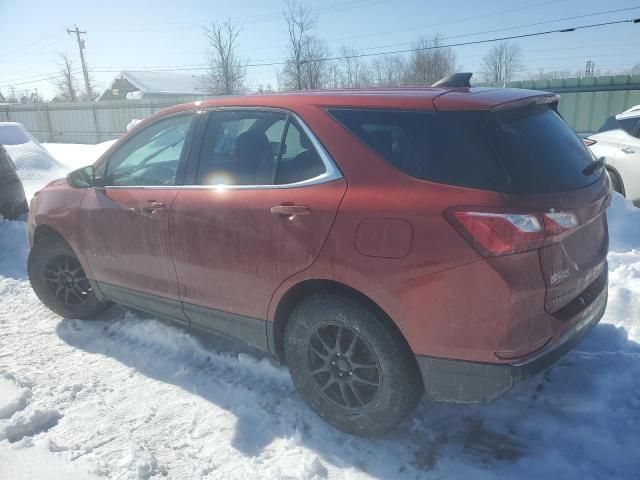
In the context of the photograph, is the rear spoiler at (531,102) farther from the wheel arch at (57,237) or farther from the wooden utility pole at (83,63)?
the wooden utility pole at (83,63)

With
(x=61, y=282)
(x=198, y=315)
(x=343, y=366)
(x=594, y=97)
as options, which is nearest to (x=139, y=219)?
(x=198, y=315)

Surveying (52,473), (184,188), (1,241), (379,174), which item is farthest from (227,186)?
(1,241)

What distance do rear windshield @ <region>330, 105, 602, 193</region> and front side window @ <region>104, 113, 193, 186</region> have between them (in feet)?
4.50

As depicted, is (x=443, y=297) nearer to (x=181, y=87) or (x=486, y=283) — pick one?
(x=486, y=283)

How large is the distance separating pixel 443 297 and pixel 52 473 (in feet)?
6.99

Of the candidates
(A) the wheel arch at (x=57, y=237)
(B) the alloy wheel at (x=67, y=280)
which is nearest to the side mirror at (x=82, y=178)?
(A) the wheel arch at (x=57, y=237)

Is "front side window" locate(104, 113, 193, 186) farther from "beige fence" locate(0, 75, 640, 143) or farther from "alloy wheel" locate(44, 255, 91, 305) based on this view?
"beige fence" locate(0, 75, 640, 143)

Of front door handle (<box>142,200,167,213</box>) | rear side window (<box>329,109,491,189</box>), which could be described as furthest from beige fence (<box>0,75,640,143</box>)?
front door handle (<box>142,200,167,213</box>)

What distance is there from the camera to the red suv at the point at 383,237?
7.00 ft

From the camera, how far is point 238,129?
3133mm

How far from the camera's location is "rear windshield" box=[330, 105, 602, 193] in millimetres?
2180

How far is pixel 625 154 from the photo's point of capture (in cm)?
663

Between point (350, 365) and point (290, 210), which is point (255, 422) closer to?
point (350, 365)

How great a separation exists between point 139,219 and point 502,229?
95.7 inches
